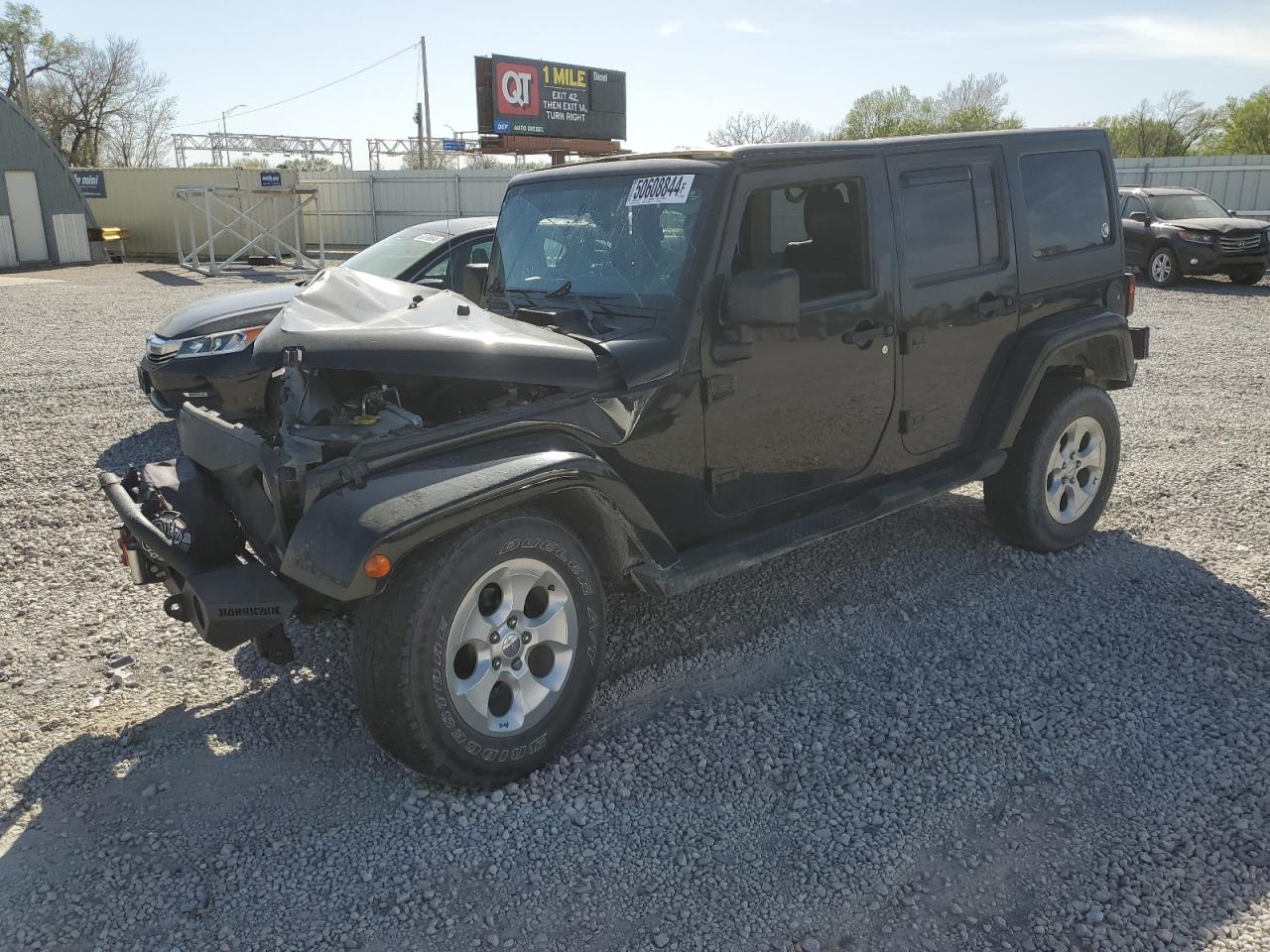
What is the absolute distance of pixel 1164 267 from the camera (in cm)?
1778

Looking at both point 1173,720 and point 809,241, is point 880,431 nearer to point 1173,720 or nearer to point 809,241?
point 809,241

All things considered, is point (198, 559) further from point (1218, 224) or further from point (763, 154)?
point (1218, 224)

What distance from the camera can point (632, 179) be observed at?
4094mm

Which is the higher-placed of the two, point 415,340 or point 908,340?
point 415,340

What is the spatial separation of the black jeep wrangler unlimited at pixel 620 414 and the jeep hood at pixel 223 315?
356cm

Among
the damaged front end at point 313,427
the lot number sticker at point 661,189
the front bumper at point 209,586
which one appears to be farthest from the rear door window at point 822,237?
the front bumper at point 209,586

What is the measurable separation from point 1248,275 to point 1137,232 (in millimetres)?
2011

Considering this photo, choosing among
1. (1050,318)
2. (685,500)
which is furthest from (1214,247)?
(685,500)

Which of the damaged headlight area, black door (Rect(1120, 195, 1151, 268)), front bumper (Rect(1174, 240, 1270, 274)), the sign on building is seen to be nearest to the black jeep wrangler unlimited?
the damaged headlight area

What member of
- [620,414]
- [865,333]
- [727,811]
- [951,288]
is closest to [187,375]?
[620,414]

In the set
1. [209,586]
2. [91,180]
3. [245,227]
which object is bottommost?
[209,586]

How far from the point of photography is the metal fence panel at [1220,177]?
955 inches

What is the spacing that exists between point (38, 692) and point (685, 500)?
267cm

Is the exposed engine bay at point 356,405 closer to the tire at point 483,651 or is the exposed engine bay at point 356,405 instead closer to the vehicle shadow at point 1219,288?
the tire at point 483,651
